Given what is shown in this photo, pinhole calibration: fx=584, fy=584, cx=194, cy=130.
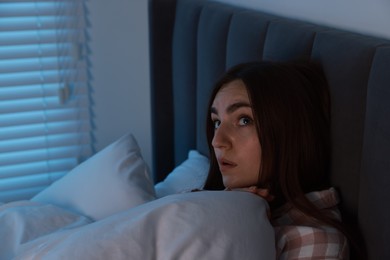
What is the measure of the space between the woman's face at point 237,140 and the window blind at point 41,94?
44.8 inches

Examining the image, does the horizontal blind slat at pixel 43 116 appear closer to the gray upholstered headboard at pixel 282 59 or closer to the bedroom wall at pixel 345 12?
the gray upholstered headboard at pixel 282 59

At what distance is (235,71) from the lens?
4.15 feet

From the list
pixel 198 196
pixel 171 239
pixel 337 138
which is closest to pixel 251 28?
pixel 337 138

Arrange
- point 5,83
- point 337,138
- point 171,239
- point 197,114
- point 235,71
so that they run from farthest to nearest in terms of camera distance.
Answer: point 5,83 < point 197,114 < point 235,71 < point 337,138 < point 171,239

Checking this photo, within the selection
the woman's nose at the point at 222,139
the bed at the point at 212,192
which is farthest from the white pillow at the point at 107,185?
the woman's nose at the point at 222,139

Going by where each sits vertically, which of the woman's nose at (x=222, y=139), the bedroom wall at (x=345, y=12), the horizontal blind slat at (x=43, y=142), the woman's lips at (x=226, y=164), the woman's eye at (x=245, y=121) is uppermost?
the bedroom wall at (x=345, y=12)

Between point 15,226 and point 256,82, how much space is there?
69 centimetres

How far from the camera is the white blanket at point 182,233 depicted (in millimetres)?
981

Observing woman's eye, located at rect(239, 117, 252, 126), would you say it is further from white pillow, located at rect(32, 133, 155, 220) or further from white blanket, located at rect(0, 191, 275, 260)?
white pillow, located at rect(32, 133, 155, 220)

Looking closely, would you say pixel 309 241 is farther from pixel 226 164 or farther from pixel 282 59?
pixel 282 59

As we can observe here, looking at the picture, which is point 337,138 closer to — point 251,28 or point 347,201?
point 347,201

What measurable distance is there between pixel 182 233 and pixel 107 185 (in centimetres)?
60

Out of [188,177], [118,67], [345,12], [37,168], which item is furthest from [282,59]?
[37,168]

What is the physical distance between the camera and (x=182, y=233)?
3.27 ft
